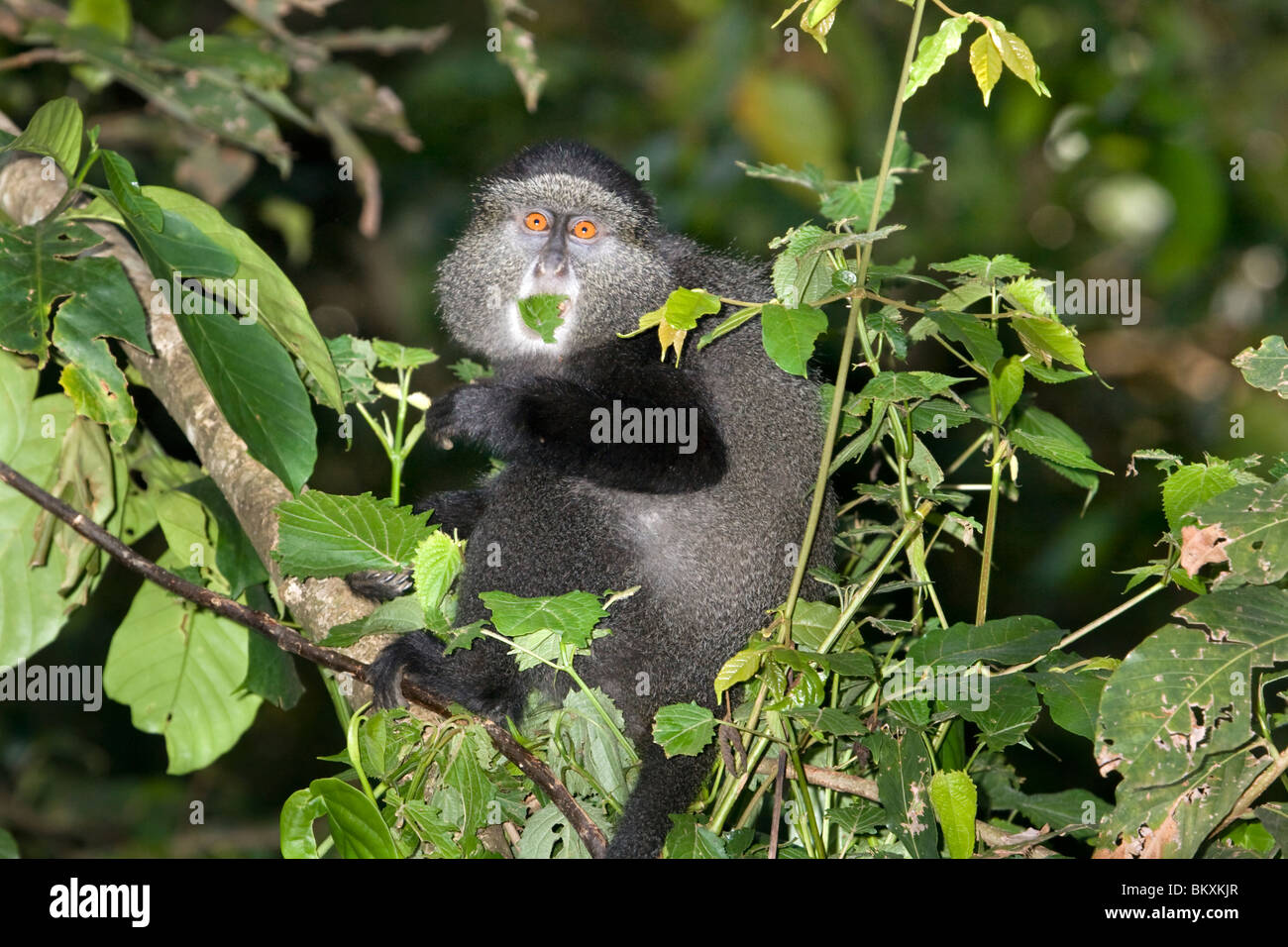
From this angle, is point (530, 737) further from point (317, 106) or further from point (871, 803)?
point (317, 106)

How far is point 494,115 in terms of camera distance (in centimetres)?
817

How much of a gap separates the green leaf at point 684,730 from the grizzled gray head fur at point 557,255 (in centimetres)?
175

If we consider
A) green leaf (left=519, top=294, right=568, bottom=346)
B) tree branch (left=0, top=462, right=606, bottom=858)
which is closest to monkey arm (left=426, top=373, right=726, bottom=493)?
green leaf (left=519, top=294, right=568, bottom=346)

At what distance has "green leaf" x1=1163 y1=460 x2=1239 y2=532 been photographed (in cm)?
269

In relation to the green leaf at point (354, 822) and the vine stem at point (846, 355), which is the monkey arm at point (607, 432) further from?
the green leaf at point (354, 822)

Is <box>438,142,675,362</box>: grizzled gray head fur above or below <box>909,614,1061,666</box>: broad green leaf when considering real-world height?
above

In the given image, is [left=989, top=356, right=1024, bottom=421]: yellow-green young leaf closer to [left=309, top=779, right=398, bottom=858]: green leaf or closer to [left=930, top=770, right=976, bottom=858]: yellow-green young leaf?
[left=930, top=770, right=976, bottom=858]: yellow-green young leaf

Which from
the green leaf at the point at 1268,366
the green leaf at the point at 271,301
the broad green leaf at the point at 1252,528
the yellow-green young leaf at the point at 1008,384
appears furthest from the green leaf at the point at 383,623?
the green leaf at the point at 1268,366

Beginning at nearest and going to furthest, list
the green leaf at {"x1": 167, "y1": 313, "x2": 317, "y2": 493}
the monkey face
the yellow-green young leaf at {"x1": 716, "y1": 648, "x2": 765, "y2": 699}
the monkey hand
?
the yellow-green young leaf at {"x1": 716, "y1": 648, "x2": 765, "y2": 699} < the green leaf at {"x1": 167, "y1": 313, "x2": 317, "y2": 493} < the monkey hand < the monkey face

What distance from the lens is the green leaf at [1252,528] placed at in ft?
7.95

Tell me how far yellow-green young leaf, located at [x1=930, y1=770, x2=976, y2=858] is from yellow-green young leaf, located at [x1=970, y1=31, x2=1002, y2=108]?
4.84ft

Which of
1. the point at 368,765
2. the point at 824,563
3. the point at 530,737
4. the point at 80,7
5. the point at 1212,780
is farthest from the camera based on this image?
the point at 80,7

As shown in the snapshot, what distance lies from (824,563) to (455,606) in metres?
1.16

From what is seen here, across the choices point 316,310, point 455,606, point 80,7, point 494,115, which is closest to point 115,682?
point 455,606
